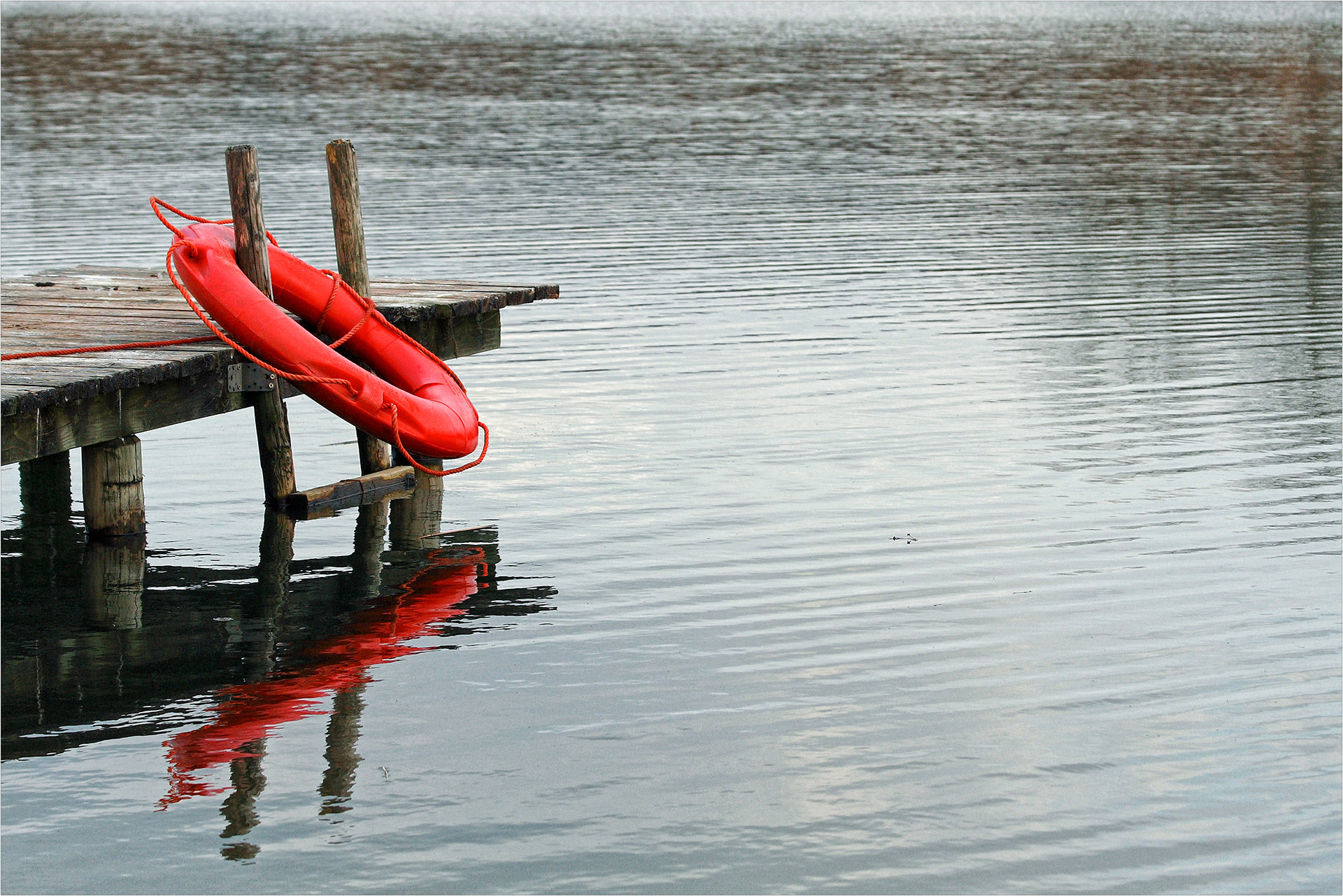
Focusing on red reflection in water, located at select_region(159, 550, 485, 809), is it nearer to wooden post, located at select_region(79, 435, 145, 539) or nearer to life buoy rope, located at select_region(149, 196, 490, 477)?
Result: life buoy rope, located at select_region(149, 196, 490, 477)

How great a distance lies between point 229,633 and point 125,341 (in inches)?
73.7

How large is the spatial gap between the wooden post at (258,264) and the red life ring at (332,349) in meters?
0.11

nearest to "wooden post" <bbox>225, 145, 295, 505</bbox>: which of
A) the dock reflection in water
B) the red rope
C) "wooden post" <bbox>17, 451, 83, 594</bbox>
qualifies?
the dock reflection in water

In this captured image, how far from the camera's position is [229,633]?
7344mm

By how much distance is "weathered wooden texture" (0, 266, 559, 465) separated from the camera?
7621mm

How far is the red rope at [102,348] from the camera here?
8.01 m

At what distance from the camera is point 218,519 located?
9109 mm

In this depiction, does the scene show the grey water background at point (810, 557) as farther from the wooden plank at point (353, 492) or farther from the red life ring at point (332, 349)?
the red life ring at point (332, 349)

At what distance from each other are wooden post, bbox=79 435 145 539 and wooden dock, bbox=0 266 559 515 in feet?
0.37

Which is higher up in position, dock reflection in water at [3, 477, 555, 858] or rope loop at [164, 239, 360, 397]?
rope loop at [164, 239, 360, 397]

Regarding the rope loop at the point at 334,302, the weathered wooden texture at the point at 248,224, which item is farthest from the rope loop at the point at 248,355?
the rope loop at the point at 334,302

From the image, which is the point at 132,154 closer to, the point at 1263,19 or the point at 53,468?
the point at 53,468

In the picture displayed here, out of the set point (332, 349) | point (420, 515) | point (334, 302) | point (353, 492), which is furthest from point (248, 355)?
point (420, 515)

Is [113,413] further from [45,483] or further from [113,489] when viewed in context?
[45,483]
